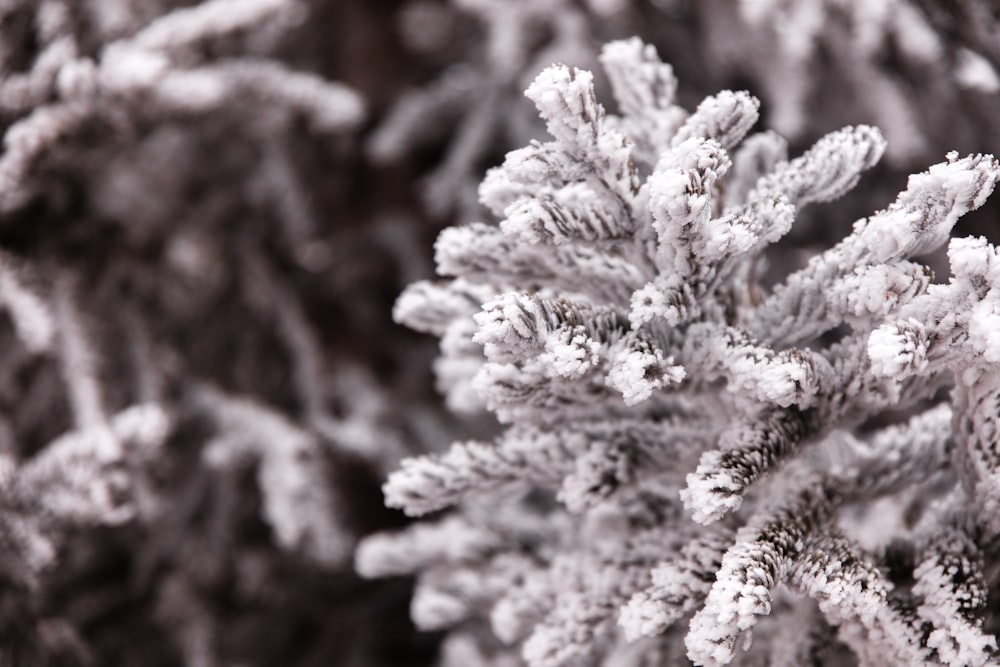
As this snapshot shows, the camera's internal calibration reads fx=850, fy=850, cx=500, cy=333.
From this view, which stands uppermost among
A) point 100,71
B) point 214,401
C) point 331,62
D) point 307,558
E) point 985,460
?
point 331,62

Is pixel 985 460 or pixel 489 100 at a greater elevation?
pixel 489 100

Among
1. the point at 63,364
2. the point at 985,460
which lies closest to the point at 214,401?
the point at 63,364

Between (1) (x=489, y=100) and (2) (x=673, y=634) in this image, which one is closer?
(2) (x=673, y=634)

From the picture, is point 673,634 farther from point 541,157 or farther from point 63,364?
point 63,364

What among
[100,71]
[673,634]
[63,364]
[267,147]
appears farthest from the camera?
[267,147]

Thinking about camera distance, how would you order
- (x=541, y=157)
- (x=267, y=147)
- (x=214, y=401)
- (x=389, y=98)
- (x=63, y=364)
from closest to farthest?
1. (x=541, y=157)
2. (x=63, y=364)
3. (x=214, y=401)
4. (x=267, y=147)
5. (x=389, y=98)

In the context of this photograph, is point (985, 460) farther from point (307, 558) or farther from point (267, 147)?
point (267, 147)
